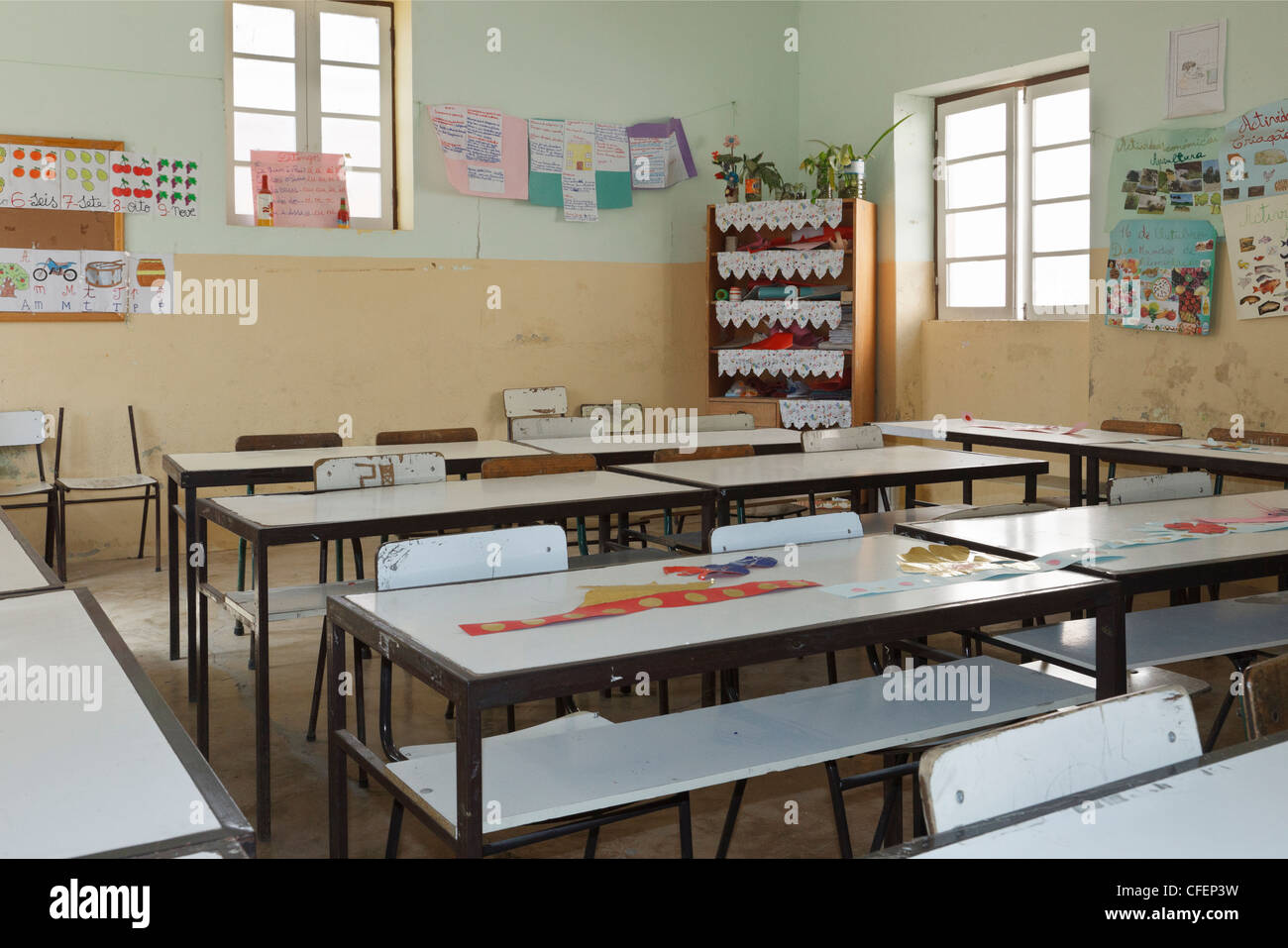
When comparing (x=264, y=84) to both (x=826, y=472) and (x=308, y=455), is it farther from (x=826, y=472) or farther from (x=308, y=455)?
(x=826, y=472)

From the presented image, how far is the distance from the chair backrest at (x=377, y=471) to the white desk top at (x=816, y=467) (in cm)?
67

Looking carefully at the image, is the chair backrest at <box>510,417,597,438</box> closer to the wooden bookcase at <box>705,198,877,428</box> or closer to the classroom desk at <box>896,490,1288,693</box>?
the wooden bookcase at <box>705,198,877,428</box>

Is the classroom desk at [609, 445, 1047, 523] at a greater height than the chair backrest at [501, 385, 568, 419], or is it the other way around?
the chair backrest at [501, 385, 568, 419]

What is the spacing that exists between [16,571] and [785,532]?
5.59 feet

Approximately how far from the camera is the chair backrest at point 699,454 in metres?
4.46

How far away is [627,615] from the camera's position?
211cm

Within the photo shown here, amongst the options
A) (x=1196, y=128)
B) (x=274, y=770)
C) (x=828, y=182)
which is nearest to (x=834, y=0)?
(x=828, y=182)

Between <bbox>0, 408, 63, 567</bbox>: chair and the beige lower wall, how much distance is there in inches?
2.6

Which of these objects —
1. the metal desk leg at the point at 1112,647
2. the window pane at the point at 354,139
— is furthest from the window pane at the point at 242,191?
the metal desk leg at the point at 1112,647

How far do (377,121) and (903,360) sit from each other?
356 centimetres

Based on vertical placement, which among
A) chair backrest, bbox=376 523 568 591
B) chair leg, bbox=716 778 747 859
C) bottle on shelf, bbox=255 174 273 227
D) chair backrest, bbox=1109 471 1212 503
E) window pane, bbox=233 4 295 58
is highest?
window pane, bbox=233 4 295 58

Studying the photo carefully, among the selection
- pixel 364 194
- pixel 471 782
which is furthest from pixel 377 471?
pixel 364 194

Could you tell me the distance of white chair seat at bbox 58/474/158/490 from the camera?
5.82 m

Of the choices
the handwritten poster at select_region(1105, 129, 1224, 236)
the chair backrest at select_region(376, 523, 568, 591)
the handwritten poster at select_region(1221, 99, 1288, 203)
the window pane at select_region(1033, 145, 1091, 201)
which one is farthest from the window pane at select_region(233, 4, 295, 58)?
the chair backrest at select_region(376, 523, 568, 591)
